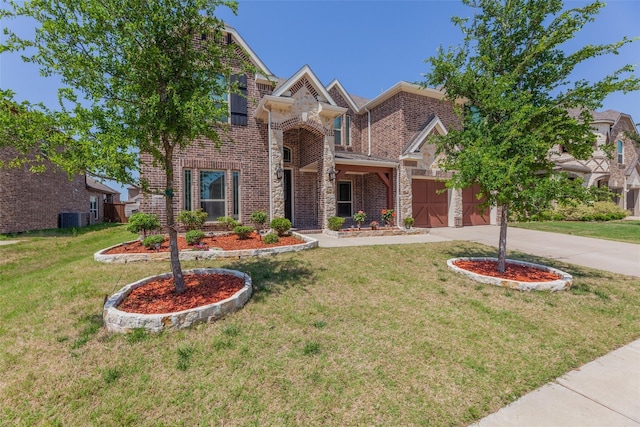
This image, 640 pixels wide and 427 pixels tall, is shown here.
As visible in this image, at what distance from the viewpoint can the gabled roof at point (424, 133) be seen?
43.6 ft

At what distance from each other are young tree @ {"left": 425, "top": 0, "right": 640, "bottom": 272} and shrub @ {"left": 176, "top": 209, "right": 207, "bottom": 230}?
852 cm

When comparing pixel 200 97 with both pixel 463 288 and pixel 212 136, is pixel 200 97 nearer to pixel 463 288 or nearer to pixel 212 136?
pixel 212 136

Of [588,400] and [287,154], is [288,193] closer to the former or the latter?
[287,154]

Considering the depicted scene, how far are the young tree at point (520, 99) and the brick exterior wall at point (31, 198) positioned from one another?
16.5 meters

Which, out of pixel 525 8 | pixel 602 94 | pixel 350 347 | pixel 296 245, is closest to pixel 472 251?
pixel 602 94

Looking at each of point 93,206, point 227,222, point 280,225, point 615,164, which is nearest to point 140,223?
point 227,222

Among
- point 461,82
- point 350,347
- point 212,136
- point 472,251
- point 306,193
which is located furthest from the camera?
point 306,193

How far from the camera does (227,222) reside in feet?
34.5

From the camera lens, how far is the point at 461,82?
6.26 m

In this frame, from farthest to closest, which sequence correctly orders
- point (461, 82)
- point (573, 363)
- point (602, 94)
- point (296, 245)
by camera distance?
point (296, 245) < point (461, 82) < point (602, 94) < point (573, 363)

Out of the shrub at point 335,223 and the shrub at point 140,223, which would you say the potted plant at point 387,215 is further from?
the shrub at point 140,223

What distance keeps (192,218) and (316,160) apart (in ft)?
18.9

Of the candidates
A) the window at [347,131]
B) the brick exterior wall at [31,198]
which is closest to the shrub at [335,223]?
the window at [347,131]

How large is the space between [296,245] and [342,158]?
5.87 metres
